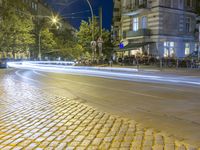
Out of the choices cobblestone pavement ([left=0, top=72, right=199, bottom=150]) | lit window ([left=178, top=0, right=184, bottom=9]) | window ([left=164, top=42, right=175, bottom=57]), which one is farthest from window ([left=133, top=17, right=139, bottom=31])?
cobblestone pavement ([left=0, top=72, right=199, bottom=150])

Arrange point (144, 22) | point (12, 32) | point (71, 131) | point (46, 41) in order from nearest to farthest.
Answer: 1. point (71, 131)
2. point (144, 22)
3. point (12, 32)
4. point (46, 41)

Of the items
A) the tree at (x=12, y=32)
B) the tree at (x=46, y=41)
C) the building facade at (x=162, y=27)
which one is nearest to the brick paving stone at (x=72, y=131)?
the building facade at (x=162, y=27)

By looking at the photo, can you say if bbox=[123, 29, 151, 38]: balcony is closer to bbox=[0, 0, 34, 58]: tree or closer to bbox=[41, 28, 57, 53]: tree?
bbox=[0, 0, 34, 58]: tree

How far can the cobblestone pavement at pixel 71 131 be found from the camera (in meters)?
5.06

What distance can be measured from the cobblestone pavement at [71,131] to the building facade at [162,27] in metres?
27.6

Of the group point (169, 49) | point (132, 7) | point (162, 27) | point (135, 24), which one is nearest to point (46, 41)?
point (135, 24)

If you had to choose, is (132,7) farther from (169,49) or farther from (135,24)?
(169,49)

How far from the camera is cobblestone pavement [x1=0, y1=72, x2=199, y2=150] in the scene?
506 centimetres

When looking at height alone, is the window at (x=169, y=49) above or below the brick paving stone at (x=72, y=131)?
above

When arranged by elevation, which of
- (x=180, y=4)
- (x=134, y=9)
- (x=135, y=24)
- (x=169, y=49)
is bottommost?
(x=169, y=49)

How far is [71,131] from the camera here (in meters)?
5.96

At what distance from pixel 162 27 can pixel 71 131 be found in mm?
31008

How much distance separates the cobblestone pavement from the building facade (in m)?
27.6

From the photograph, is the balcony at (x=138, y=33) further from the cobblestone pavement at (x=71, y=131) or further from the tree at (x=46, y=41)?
the cobblestone pavement at (x=71, y=131)
